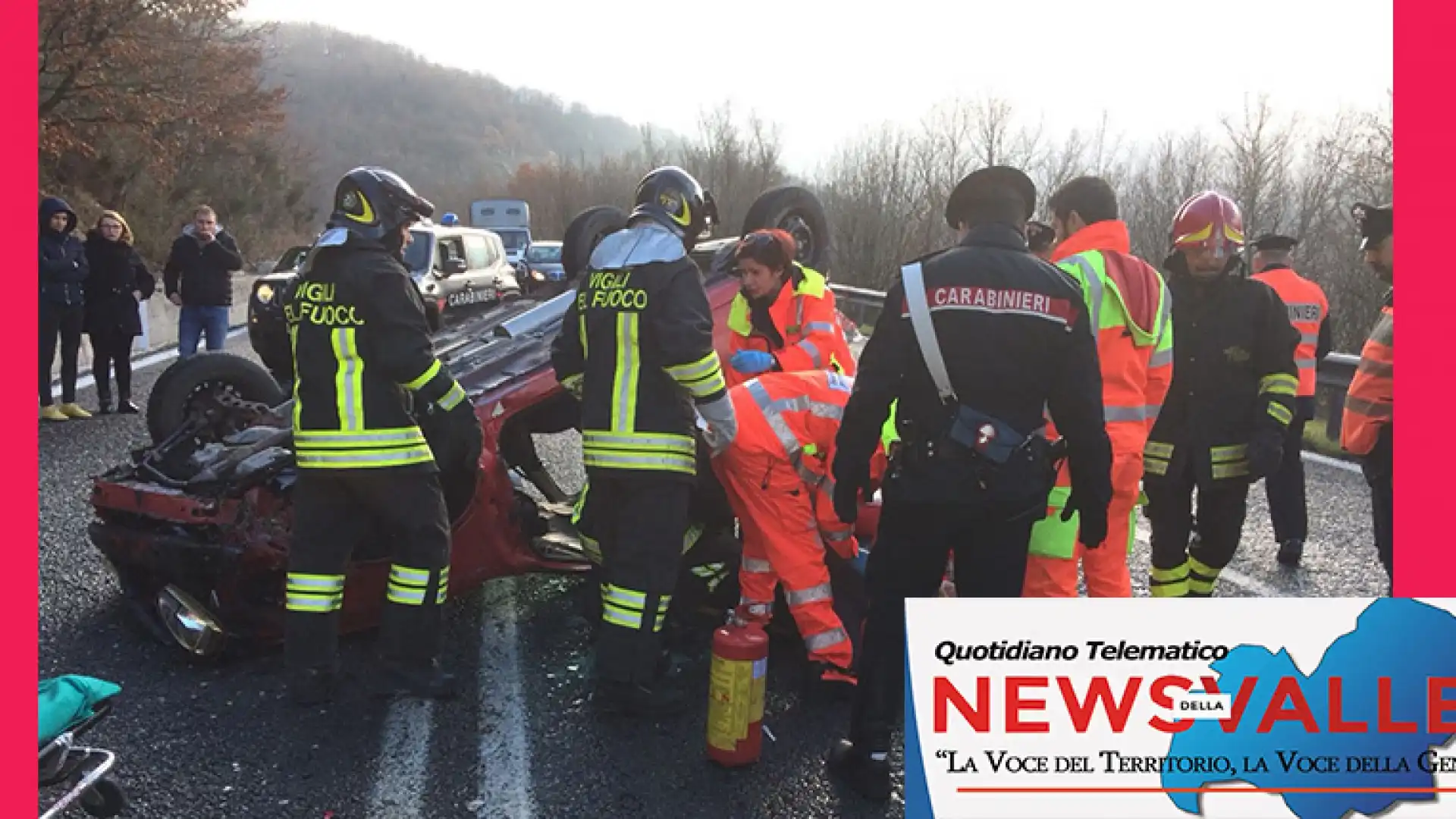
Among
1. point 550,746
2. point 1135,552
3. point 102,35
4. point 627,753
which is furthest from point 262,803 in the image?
point 102,35

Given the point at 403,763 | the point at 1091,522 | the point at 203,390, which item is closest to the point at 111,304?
the point at 203,390

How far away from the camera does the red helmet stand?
3.74m

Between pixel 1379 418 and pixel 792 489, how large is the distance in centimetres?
210

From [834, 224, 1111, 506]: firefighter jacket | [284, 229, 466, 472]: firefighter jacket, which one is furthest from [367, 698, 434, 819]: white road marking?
[834, 224, 1111, 506]: firefighter jacket

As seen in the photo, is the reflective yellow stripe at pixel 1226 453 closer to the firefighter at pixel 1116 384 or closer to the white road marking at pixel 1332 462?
the firefighter at pixel 1116 384

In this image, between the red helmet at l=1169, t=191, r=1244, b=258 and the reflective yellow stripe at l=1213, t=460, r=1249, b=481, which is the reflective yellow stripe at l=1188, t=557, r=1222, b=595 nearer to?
the reflective yellow stripe at l=1213, t=460, r=1249, b=481

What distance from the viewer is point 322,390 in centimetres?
342

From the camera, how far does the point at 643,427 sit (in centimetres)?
346

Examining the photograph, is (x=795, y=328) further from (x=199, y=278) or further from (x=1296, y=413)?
(x=199, y=278)

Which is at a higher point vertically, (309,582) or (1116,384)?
(1116,384)

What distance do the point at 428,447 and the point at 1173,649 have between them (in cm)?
252

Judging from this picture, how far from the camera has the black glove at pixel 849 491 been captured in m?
3.04

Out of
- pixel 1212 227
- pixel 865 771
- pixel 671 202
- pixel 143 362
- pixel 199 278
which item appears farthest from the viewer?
pixel 143 362

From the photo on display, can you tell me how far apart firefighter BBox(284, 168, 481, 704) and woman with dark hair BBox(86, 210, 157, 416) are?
19.8 feet
